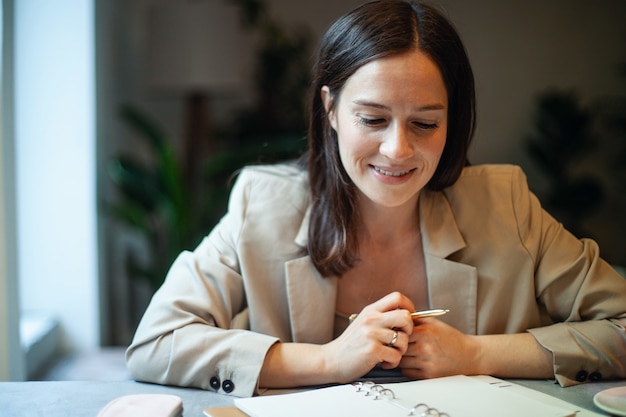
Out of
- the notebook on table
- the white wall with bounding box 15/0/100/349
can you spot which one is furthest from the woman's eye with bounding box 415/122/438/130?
the white wall with bounding box 15/0/100/349

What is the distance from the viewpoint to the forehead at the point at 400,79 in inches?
49.8

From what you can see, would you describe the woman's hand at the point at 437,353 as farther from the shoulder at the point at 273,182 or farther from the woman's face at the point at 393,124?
the shoulder at the point at 273,182

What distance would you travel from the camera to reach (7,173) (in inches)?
69.0

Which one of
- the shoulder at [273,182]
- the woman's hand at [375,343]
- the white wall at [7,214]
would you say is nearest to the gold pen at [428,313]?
the woman's hand at [375,343]

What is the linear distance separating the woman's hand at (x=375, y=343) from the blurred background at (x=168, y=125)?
68 cm

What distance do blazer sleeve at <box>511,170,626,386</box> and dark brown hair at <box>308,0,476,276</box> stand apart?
22 cm

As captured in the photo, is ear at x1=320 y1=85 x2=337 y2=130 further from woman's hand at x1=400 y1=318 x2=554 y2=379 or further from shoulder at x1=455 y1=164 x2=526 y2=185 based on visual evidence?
woman's hand at x1=400 y1=318 x2=554 y2=379

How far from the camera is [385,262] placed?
1.51m

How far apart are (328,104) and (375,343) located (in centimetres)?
53

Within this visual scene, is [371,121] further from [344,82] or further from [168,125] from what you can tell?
[168,125]

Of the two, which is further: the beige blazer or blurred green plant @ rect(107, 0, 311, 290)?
blurred green plant @ rect(107, 0, 311, 290)

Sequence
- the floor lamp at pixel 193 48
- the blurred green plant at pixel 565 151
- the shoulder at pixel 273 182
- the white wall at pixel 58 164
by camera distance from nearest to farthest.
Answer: the shoulder at pixel 273 182 < the white wall at pixel 58 164 < the floor lamp at pixel 193 48 < the blurred green plant at pixel 565 151

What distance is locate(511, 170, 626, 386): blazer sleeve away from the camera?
1.27 m

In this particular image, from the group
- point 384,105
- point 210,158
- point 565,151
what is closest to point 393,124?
point 384,105
